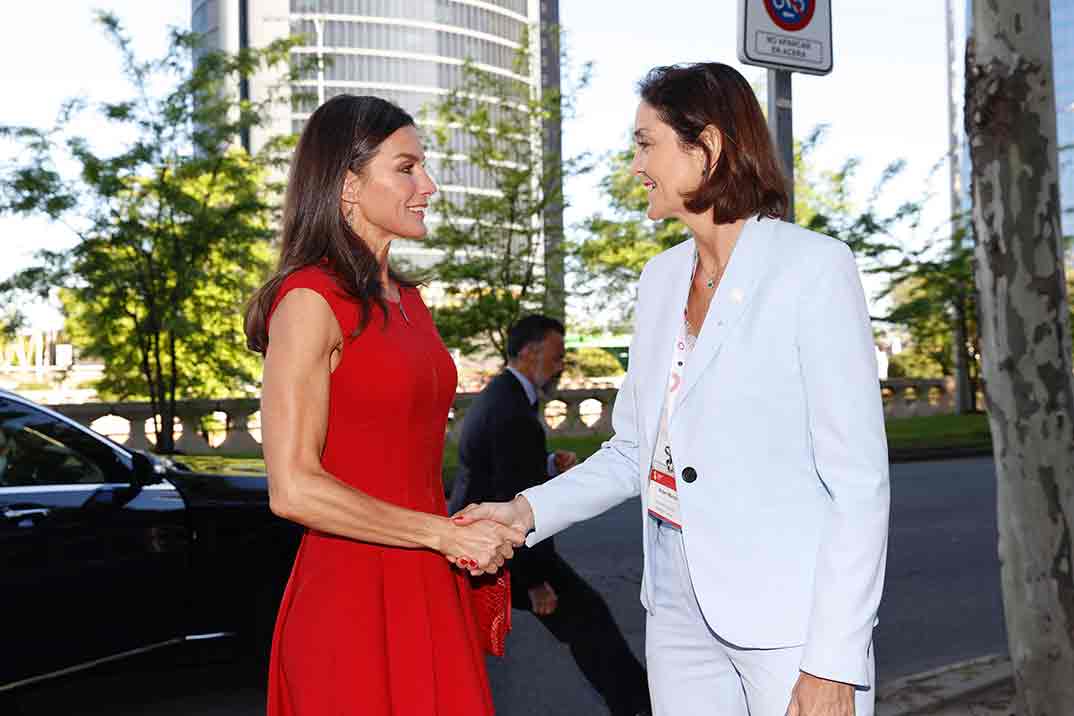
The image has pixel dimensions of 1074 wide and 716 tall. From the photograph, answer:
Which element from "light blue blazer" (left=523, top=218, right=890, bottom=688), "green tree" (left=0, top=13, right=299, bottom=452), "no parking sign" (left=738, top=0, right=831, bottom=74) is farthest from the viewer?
"green tree" (left=0, top=13, right=299, bottom=452)

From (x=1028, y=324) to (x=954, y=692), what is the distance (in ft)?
6.01

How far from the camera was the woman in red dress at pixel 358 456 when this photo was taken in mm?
2426

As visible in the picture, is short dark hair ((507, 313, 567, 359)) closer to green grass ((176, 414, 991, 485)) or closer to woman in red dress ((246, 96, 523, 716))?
woman in red dress ((246, 96, 523, 716))

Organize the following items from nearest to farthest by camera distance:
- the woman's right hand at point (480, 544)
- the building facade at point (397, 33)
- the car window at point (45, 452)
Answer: the woman's right hand at point (480, 544) < the car window at point (45, 452) < the building facade at point (397, 33)

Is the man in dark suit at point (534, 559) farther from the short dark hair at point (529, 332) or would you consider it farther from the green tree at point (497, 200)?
the green tree at point (497, 200)

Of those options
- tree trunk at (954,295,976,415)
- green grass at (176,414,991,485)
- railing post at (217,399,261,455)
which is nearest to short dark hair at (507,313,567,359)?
green grass at (176,414,991,485)

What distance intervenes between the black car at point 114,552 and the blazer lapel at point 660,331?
10.7 feet

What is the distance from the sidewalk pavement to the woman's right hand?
9.57 ft

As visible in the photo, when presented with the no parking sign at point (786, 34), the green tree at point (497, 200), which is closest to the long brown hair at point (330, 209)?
the no parking sign at point (786, 34)

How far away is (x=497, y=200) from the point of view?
2225 centimetres

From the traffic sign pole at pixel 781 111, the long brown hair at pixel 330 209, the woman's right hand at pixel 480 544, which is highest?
the traffic sign pole at pixel 781 111

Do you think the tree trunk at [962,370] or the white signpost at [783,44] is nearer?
the white signpost at [783,44]

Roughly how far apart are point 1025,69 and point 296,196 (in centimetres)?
308

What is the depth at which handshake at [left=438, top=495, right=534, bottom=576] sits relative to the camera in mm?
2627
